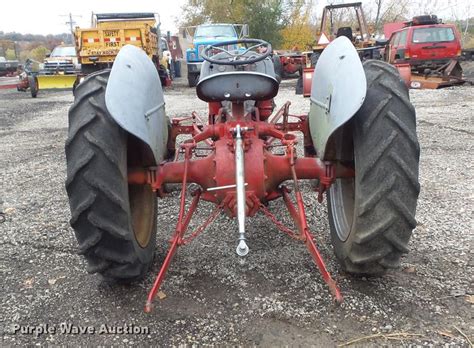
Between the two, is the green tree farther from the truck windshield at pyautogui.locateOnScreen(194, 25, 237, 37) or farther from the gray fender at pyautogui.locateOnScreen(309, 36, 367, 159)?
the gray fender at pyautogui.locateOnScreen(309, 36, 367, 159)

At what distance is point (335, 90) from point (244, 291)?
134 cm

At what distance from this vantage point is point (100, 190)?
2594 millimetres

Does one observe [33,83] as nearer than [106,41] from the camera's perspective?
No

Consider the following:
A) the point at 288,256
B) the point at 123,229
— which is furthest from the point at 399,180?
the point at 123,229

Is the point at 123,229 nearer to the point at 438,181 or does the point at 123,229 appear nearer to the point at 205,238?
the point at 205,238

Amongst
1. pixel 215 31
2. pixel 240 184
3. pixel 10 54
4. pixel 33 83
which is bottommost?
pixel 33 83

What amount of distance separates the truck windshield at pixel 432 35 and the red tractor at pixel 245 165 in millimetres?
13769

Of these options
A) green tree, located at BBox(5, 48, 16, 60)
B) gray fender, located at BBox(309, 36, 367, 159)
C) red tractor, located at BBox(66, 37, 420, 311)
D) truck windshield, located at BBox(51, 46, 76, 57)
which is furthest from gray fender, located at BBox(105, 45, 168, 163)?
green tree, located at BBox(5, 48, 16, 60)

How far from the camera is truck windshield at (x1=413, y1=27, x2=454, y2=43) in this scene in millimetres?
15586

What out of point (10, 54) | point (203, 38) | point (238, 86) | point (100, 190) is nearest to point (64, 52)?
point (203, 38)

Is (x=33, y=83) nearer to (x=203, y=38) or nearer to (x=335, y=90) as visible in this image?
(x=203, y=38)

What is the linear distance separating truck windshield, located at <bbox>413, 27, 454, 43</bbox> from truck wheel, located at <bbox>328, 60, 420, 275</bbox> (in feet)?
46.7

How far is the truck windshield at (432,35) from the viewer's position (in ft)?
51.1

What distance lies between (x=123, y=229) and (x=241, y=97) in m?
1.17
